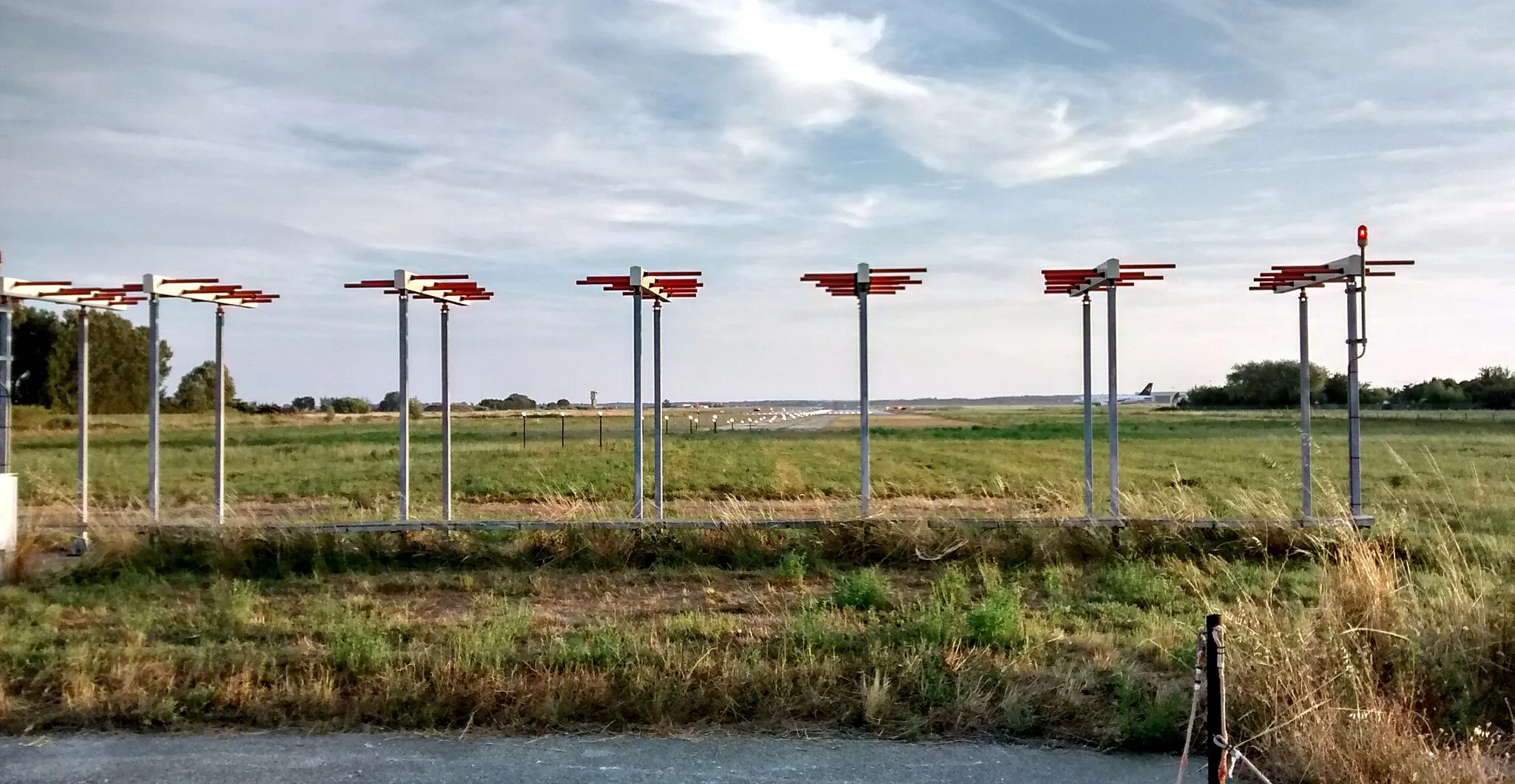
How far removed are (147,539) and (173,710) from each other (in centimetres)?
577

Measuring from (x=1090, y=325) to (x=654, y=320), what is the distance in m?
4.83

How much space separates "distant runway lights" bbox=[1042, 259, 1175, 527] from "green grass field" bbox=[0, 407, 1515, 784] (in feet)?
1.77

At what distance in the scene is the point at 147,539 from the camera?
1054 centimetres

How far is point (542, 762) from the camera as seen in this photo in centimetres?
504

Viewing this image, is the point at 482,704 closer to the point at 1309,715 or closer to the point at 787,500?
the point at 1309,715

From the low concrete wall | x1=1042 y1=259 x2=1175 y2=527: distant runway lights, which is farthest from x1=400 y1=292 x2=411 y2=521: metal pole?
x1=1042 y1=259 x2=1175 y2=527: distant runway lights

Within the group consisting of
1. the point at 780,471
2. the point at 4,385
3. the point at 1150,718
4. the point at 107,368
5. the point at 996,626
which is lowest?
the point at 780,471

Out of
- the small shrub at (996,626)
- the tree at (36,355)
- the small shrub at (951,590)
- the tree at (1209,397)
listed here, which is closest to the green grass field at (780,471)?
the small shrub at (951,590)

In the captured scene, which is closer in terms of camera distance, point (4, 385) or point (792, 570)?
point (792, 570)

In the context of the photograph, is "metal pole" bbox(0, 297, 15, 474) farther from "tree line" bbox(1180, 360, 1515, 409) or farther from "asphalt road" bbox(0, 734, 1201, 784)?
"tree line" bbox(1180, 360, 1515, 409)

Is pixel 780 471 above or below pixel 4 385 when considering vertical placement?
below

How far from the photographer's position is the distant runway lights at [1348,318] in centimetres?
1020

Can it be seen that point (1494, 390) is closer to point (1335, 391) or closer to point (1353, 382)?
point (1335, 391)

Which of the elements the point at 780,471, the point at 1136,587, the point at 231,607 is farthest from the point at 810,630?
the point at 780,471
